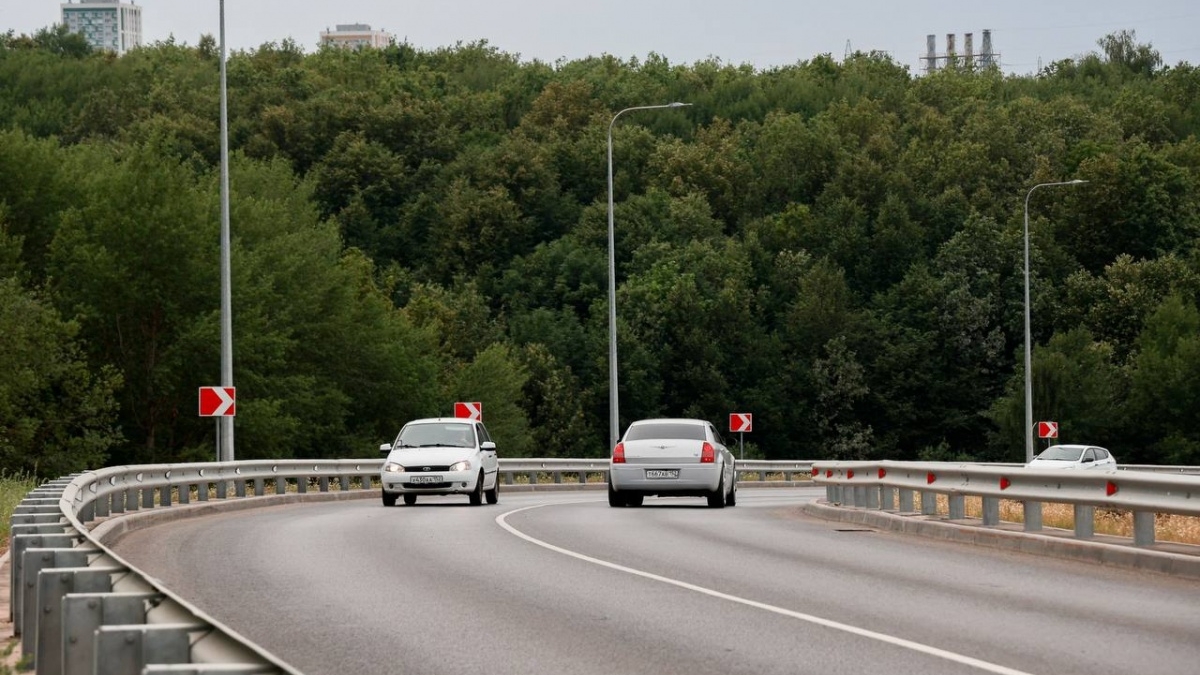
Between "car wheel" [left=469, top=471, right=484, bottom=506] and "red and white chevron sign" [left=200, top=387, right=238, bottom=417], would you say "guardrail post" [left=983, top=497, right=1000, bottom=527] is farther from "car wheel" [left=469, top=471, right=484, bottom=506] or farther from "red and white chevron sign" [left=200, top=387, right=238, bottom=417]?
"red and white chevron sign" [left=200, top=387, right=238, bottom=417]

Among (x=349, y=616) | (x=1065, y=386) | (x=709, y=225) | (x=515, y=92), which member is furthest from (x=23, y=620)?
(x=515, y=92)

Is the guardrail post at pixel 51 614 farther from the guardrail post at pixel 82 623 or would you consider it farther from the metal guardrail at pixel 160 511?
the guardrail post at pixel 82 623

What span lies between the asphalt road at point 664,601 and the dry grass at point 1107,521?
183 centimetres

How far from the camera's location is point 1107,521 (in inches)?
942

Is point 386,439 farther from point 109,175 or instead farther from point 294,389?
point 109,175

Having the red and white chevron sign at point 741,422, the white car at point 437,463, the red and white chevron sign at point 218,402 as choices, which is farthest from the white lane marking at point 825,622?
the red and white chevron sign at point 741,422

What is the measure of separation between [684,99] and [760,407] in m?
39.8

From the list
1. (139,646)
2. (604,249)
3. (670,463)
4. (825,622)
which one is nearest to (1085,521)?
(825,622)

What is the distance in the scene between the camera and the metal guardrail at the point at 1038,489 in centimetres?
1723

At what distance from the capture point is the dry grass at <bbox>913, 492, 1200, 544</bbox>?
2089 cm

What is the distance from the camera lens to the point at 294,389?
74062 mm

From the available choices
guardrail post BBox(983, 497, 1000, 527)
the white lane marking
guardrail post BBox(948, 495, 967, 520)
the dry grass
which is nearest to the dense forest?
the dry grass

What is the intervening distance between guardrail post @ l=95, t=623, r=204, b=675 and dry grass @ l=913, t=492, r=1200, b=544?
48.1ft

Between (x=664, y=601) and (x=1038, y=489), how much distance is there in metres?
6.47
